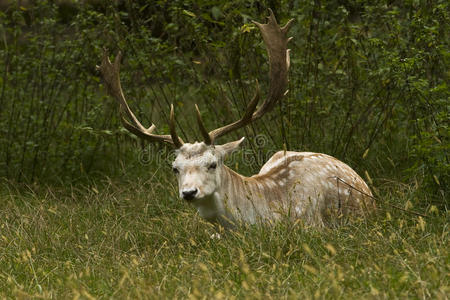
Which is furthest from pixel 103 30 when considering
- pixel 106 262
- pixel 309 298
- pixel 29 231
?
pixel 309 298

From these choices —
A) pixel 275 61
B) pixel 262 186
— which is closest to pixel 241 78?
pixel 275 61

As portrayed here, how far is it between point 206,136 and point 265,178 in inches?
27.0

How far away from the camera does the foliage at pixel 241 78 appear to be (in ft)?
21.8

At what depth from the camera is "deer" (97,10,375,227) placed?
5141mm

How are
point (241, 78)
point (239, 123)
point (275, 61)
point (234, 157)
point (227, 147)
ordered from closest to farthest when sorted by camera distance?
point (227, 147) → point (239, 123) → point (275, 61) → point (241, 78) → point (234, 157)

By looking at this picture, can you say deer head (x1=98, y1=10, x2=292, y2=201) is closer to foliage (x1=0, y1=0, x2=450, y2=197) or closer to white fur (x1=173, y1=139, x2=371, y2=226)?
white fur (x1=173, y1=139, x2=371, y2=226)

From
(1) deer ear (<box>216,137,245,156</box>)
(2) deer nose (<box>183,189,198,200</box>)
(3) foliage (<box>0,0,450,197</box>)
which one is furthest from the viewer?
(3) foliage (<box>0,0,450,197</box>)

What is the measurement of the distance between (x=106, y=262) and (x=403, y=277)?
83.5 inches

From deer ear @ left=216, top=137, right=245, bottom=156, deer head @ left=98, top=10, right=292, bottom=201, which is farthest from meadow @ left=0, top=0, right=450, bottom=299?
deer ear @ left=216, top=137, right=245, bottom=156

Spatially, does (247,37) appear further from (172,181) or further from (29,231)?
(29,231)

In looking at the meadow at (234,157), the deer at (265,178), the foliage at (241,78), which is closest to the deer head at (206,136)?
the deer at (265,178)

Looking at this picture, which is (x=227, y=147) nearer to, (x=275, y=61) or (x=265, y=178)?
(x=265, y=178)

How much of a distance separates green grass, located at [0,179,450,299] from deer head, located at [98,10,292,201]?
38 centimetres

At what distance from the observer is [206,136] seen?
5.23 meters
